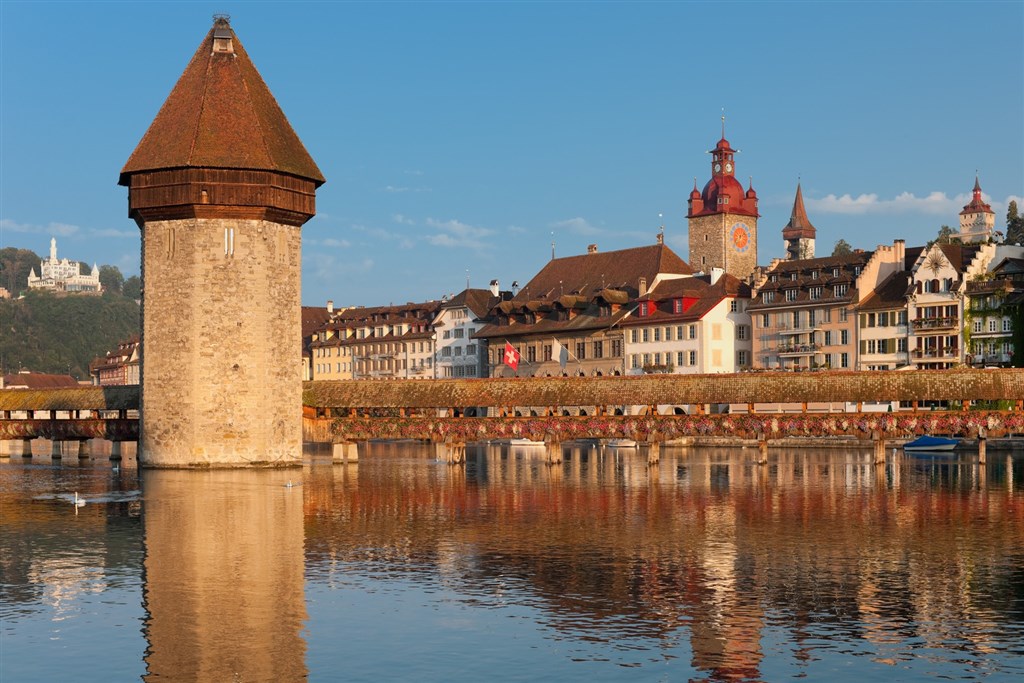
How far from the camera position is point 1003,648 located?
648 inches

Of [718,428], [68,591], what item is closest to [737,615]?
[68,591]

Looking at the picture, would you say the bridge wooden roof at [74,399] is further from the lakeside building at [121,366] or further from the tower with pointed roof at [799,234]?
the tower with pointed roof at [799,234]

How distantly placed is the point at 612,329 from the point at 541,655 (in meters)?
82.0

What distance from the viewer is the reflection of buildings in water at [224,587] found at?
16.1m

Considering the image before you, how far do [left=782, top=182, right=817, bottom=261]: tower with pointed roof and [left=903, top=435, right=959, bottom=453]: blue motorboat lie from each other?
98.8 metres

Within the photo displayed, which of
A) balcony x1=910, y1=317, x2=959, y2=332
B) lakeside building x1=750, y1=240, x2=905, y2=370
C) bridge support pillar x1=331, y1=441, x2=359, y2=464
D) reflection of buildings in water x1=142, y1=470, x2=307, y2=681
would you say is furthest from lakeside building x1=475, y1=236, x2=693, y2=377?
reflection of buildings in water x1=142, y1=470, x2=307, y2=681

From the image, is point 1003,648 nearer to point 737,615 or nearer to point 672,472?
point 737,615

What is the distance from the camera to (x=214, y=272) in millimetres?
46688

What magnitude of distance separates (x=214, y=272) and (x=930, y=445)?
40.1 m

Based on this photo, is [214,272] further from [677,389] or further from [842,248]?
[842,248]

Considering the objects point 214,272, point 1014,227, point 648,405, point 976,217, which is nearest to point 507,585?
point 214,272

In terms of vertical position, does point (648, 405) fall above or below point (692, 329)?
below

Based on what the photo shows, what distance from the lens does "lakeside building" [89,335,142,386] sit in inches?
6043

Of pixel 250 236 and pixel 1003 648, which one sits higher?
pixel 250 236
